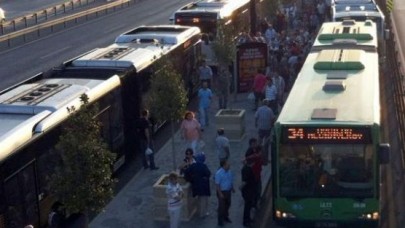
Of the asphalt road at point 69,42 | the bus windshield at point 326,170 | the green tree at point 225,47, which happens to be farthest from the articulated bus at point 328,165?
the asphalt road at point 69,42

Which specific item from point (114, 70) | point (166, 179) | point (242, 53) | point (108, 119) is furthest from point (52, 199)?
point (242, 53)

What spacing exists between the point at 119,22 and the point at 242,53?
1179 inches

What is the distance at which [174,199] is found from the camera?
1602 cm

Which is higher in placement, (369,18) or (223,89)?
(369,18)

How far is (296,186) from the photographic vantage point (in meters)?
15.3

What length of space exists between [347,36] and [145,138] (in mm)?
7141

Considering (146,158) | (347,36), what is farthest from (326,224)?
(347,36)

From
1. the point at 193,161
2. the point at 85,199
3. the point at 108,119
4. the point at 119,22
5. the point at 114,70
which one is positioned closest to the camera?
the point at 85,199

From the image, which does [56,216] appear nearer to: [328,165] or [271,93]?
[328,165]

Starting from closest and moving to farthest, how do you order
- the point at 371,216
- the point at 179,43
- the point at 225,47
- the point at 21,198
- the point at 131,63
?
the point at 21,198 → the point at 371,216 → the point at 131,63 → the point at 179,43 → the point at 225,47

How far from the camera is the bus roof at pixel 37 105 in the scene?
49.7ft

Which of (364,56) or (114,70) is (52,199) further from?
(364,56)

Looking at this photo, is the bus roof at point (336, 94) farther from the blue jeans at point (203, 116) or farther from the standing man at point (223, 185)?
the blue jeans at point (203, 116)

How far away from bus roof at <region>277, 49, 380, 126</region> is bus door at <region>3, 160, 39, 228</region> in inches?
183
